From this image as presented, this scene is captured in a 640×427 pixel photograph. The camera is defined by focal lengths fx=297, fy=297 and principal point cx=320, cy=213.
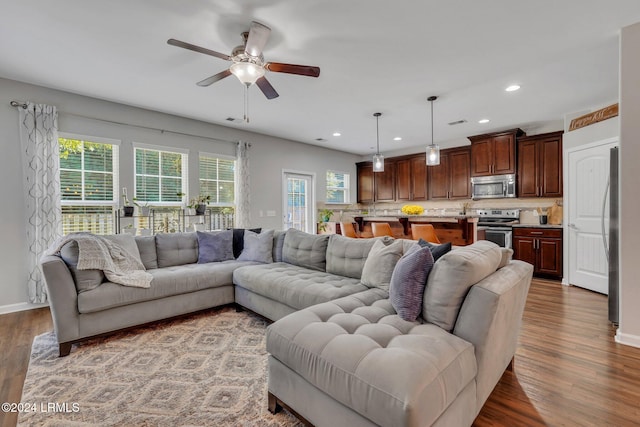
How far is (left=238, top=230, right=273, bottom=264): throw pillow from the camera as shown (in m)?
3.94

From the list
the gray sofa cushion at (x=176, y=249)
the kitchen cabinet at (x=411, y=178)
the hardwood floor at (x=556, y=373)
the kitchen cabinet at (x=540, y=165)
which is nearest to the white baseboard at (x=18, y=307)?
the hardwood floor at (x=556, y=373)

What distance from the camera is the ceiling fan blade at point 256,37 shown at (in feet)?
7.38

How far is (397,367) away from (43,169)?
461 centimetres

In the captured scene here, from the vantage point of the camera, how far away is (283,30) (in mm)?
2547

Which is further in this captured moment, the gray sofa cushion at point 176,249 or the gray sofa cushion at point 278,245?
the gray sofa cushion at point 278,245

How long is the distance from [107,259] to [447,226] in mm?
4125

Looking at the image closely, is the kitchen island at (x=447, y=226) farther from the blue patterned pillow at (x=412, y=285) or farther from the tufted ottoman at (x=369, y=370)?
the tufted ottoman at (x=369, y=370)

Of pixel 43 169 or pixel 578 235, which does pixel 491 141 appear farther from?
pixel 43 169

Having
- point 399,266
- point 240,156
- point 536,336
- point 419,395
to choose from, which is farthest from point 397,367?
point 240,156

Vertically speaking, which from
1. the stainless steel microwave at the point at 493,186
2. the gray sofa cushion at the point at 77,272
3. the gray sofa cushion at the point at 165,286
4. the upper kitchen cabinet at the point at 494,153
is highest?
the upper kitchen cabinet at the point at 494,153

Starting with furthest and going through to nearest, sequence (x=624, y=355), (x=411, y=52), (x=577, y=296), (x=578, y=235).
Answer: (x=578, y=235) < (x=577, y=296) < (x=411, y=52) < (x=624, y=355)

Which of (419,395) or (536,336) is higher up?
(419,395)

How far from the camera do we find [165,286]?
10.1ft

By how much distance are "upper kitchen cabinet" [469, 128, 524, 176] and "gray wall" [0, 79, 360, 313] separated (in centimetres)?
359
